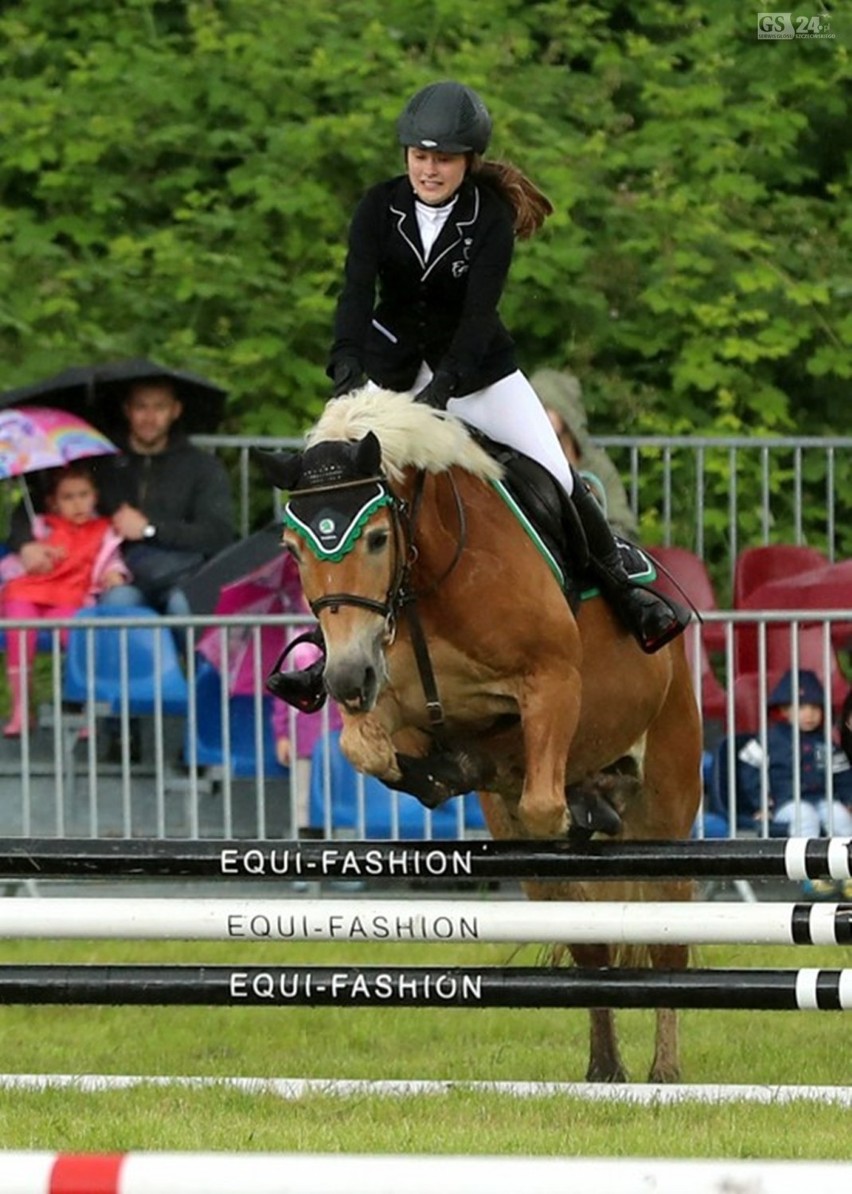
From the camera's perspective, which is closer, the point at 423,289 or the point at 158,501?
the point at 423,289

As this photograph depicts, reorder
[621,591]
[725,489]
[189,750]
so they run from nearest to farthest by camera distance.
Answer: [621,591], [189,750], [725,489]

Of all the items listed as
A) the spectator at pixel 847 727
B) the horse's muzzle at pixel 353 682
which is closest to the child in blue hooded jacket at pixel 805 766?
the spectator at pixel 847 727

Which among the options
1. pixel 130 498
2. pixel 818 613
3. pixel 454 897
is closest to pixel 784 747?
pixel 818 613

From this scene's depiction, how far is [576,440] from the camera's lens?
11125 millimetres

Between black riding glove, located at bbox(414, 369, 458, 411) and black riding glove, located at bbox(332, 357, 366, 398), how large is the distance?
18cm

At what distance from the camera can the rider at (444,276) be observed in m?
7.13

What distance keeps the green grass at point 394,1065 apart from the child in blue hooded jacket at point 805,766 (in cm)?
52

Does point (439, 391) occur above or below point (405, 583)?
above

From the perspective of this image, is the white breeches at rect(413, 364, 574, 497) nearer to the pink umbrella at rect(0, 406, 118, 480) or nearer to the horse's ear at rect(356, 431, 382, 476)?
the horse's ear at rect(356, 431, 382, 476)

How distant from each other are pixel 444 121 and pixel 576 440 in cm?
411

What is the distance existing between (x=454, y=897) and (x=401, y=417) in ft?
12.0

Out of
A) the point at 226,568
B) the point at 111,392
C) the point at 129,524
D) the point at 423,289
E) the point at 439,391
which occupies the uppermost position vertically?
the point at 423,289

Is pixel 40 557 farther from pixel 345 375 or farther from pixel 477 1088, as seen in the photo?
pixel 477 1088

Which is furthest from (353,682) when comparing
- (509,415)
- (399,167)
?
(399,167)
